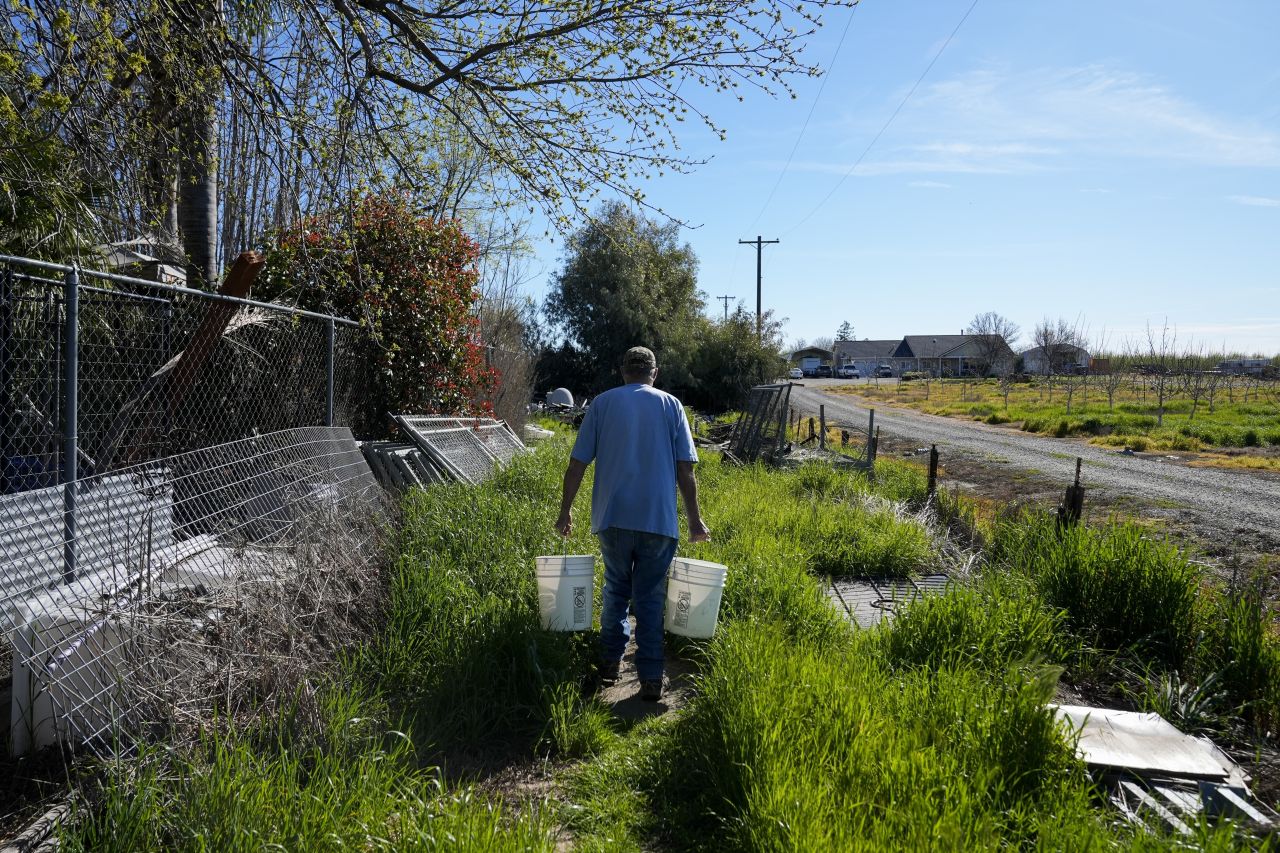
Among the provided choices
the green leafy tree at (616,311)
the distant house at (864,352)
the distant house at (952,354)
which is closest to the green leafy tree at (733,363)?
the green leafy tree at (616,311)

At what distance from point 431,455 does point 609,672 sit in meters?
4.78

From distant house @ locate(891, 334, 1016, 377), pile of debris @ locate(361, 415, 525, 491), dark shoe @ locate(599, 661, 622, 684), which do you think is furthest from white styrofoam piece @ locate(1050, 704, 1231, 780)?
distant house @ locate(891, 334, 1016, 377)

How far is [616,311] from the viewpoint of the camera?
34.5m

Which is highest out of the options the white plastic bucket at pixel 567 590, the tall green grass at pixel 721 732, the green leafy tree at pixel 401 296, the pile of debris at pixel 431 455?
the green leafy tree at pixel 401 296

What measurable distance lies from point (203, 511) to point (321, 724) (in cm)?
206

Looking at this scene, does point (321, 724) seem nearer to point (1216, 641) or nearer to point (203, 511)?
point (203, 511)

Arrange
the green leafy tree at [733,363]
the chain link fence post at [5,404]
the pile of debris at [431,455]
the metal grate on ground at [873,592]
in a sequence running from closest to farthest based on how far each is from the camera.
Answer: the chain link fence post at [5,404]
the metal grate on ground at [873,592]
the pile of debris at [431,455]
the green leafy tree at [733,363]

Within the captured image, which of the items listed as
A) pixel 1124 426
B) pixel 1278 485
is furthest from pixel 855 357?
pixel 1278 485

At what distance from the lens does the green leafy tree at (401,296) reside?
30.7ft

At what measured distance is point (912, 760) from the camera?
3.17 m

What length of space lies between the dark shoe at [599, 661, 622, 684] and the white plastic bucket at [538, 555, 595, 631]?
24 cm

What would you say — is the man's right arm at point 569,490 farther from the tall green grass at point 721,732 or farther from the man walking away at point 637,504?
the tall green grass at point 721,732

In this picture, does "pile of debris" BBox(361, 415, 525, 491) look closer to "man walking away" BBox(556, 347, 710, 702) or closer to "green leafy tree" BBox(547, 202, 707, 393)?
"man walking away" BBox(556, 347, 710, 702)

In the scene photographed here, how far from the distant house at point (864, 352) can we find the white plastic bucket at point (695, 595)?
129696 millimetres
